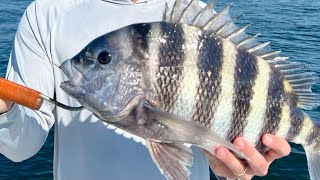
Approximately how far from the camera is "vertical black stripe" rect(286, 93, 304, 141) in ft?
6.44

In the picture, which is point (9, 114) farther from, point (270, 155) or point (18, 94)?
point (270, 155)

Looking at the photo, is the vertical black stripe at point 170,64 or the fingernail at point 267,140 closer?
the vertical black stripe at point 170,64

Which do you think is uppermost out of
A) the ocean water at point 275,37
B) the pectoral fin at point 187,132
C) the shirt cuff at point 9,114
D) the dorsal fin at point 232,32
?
the dorsal fin at point 232,32

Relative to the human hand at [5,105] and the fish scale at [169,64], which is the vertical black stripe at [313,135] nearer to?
the fish scale at [169,64]

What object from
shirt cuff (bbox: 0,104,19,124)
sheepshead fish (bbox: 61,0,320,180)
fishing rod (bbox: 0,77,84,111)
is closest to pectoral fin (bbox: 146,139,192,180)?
sheepshead fish (bbox: 61,0,320,180)

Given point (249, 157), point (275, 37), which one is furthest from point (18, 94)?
point (275, 37)

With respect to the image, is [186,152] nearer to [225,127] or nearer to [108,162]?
[225,127]

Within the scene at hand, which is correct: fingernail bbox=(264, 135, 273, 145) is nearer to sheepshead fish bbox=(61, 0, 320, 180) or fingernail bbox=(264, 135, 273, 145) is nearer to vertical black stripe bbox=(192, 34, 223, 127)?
sheepshead fish bbox=(61, 0, 320, 180)

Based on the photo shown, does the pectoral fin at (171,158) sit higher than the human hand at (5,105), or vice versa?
the pectoral fin at (171,158)

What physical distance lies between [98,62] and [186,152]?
0.46m

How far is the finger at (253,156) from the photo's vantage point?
1814mm

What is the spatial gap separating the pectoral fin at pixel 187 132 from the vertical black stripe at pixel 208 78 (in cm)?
4

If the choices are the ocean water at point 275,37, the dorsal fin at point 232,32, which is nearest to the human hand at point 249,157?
the dorsal fin at point 232,32

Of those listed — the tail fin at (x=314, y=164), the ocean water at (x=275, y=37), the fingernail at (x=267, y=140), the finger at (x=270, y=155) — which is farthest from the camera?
the ocean water at (x=275, y=37)
